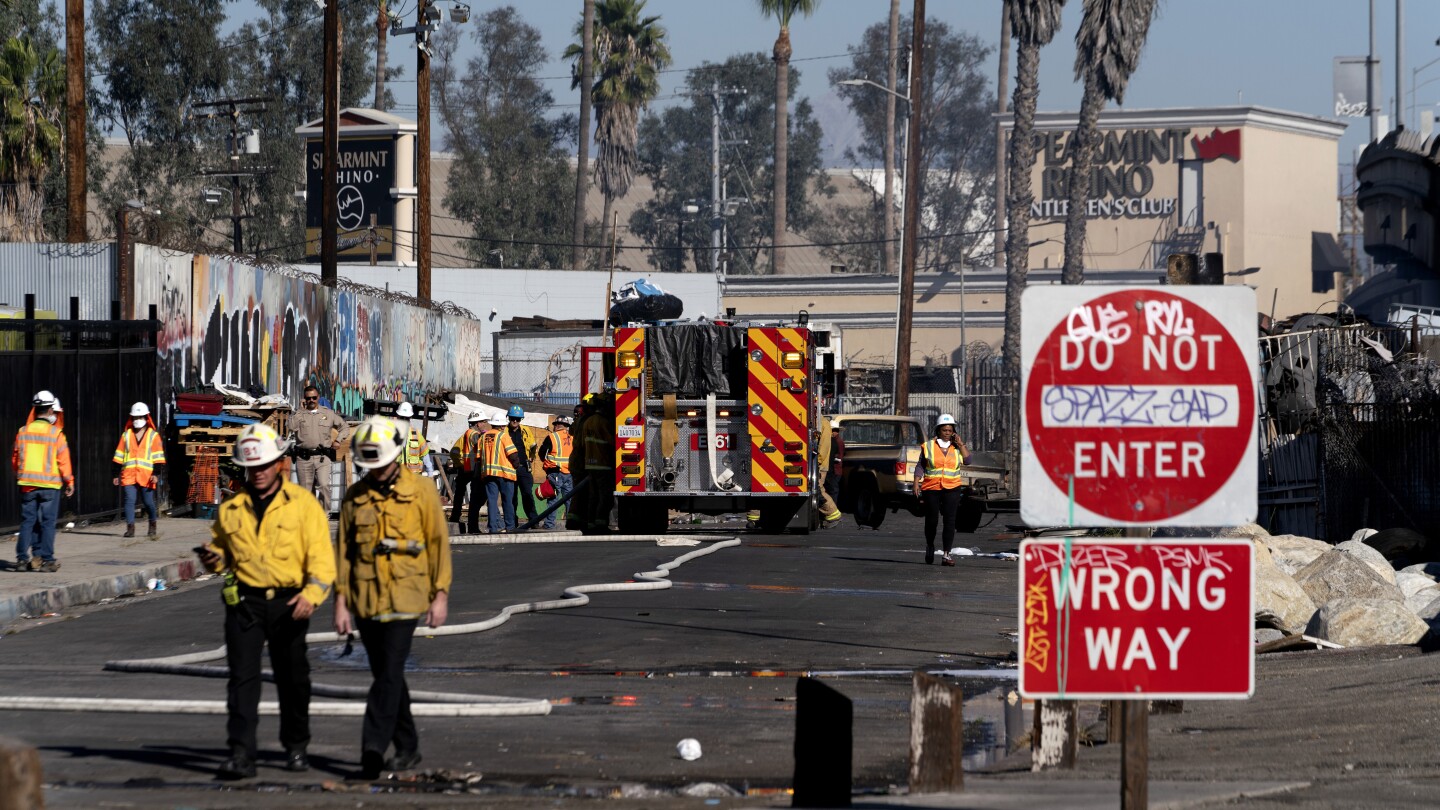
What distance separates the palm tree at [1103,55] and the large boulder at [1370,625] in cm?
4261

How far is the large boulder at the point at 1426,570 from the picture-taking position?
19.7 meters

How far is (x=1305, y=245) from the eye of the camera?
83562 mm

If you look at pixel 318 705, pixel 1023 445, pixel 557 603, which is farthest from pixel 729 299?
pixel 1023 445

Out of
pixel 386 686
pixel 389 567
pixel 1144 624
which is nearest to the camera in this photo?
pixel 1144 624

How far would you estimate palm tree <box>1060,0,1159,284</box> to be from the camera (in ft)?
186

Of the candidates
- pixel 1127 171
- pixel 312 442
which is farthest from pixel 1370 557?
pixel 1127 171

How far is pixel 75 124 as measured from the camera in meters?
27.3

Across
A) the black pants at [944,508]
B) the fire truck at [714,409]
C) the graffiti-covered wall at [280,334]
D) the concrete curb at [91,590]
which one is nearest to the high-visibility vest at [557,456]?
the fire truck at [714,409]

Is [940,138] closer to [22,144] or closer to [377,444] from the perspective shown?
[22,144]

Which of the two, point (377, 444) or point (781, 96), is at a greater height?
point (781, 96)

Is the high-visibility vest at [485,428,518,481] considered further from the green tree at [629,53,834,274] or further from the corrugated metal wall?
the green tree at [629,53,834,274]

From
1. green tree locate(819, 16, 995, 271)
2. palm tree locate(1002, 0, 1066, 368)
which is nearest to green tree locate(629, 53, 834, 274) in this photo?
green tree locate(819, 16, 995, 271)

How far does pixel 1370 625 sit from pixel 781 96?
6020 cm

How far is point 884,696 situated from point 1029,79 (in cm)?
4712
